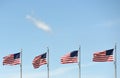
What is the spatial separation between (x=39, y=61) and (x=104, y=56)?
11.7 metres

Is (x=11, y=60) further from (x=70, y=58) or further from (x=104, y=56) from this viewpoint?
(x=104, y=56)

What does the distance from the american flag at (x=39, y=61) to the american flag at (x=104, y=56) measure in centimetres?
1024

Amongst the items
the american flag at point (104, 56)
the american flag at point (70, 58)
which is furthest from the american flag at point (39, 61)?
the american flag at point (104, 56)

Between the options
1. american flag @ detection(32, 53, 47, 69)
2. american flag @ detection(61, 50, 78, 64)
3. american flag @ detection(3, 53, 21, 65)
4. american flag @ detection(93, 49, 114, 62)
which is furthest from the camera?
american flag @ detection(3, 53, 21, 65)

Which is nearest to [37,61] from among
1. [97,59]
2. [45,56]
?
[45,56]

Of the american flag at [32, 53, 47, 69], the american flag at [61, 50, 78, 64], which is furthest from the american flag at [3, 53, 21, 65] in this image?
the american flag at [61, 50, 78, 64]

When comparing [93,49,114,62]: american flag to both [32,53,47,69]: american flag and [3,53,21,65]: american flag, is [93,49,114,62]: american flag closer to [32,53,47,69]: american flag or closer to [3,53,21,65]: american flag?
[32,53,47,69]: american flag

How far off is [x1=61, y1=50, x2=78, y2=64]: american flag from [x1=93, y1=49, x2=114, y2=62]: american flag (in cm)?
455

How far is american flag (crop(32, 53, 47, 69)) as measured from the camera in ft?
276

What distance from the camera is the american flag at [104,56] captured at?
263 ft

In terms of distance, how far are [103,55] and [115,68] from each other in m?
5.55

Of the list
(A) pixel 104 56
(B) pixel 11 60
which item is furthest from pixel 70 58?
(B) pixel 11 60

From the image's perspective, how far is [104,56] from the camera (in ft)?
266

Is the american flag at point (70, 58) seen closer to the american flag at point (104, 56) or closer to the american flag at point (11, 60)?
the american flag at point (104, 56)
